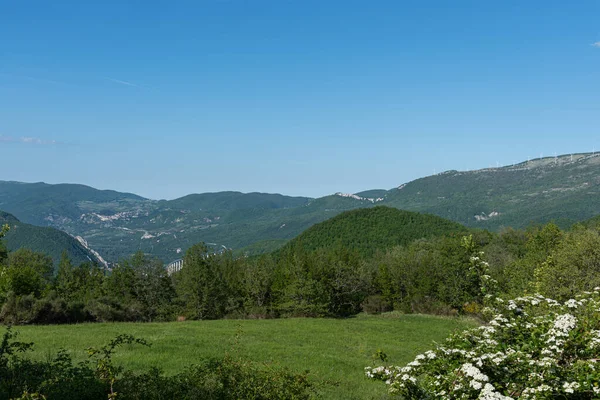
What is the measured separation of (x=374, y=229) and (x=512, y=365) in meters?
158

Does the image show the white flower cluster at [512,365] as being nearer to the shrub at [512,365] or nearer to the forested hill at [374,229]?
the shrub at [512,365]

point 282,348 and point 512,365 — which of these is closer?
point 512,365

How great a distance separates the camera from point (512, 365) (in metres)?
8.11

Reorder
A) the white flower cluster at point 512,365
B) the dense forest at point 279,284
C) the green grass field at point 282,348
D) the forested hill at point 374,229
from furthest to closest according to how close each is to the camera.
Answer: the forested hill at point 374,229, the dense forest at point 279,284, the green grass field at point 282,348, the white flower cluster at point 512,365

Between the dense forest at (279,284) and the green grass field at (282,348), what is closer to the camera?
the green grass field at (282,348)

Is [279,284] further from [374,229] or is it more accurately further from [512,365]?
[374,229]

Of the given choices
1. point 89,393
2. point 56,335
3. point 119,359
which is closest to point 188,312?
point 56,335

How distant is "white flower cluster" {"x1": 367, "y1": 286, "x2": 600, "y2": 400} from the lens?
7070 millimetres

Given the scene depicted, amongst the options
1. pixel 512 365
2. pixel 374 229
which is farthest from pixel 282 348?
pixel 374 229

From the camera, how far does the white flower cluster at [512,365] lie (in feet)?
23.2

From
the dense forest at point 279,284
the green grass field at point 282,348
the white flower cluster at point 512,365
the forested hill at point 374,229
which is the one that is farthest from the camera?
the forested hill at point 374,229

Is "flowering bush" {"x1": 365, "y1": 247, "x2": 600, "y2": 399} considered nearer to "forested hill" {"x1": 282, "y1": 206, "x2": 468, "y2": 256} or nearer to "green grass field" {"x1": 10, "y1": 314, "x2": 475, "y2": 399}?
"green grass field" {"x1": 10, "y1": 314, "x2": 475, "y2": 399}

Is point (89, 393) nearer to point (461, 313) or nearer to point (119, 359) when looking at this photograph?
point (119, 359)

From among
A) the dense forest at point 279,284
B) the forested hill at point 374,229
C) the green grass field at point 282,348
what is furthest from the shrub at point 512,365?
the forested hill at point 374,229
